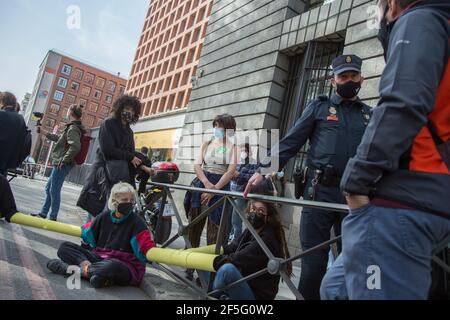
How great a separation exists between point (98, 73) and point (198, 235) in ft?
288

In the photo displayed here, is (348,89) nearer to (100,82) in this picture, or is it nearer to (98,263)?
(98,263)

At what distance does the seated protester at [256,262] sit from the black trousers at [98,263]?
91 cm

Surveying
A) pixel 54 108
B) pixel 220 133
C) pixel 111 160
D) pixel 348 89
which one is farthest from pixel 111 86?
pixel 348 89

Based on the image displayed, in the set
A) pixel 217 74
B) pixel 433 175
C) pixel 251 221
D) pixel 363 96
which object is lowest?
pixel 251 221

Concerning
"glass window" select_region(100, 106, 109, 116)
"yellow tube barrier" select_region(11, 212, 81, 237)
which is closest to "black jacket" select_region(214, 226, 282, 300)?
"yellow tube barrier" select_region(11, 212, 81, 237)

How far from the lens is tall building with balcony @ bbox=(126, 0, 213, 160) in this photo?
30.6 m

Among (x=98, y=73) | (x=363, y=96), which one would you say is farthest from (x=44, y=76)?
(x=363, y=96)

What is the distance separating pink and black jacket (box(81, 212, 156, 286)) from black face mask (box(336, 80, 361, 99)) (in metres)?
2.24

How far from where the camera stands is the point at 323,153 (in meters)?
3.00

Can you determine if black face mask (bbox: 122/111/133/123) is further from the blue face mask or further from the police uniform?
the police uniform

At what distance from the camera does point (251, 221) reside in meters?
3.19

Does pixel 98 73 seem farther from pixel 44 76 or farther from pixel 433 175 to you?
pixel 433 175

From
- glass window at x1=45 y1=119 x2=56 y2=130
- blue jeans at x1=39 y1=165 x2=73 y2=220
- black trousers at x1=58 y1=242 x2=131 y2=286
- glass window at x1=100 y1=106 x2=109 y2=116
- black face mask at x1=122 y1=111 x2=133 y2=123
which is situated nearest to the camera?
black trousers at x1=58 y1=242 x2=131 y2=286

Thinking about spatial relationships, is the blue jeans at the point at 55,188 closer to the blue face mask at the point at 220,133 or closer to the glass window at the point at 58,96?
the blue face mask at the point at 220,133
